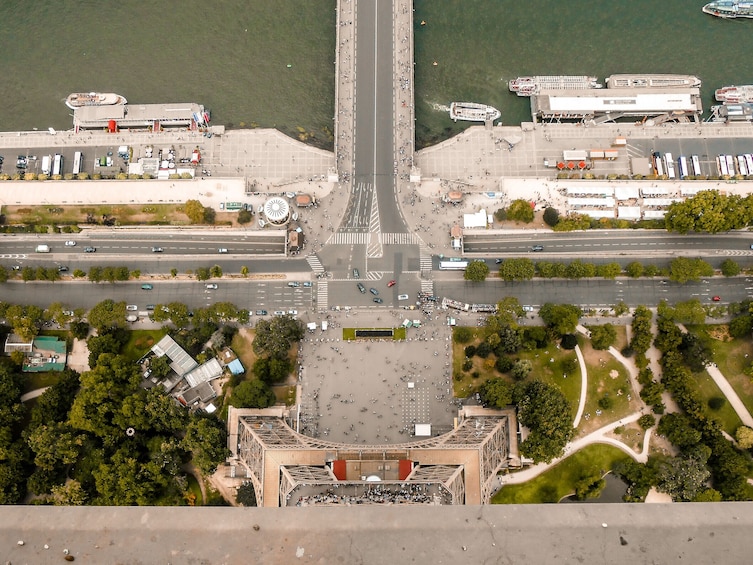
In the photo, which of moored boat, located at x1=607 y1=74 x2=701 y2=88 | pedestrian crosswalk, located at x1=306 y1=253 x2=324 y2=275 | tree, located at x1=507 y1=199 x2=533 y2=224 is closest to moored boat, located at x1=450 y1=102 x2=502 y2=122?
tree, located at x1=507 y1=199 x2=533 y2=224

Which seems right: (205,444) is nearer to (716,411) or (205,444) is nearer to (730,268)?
(716,411)

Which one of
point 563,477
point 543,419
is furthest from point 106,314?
point 563,477

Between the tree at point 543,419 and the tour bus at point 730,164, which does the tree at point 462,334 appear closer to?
the tree at point 543,419

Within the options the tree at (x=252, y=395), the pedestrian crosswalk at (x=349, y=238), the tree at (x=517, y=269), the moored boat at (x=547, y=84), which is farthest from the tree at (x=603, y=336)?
the tree at (x=252, y=395)

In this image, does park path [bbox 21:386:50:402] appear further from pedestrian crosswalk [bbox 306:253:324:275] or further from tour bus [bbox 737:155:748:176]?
tour bus [bbox 737:155:748:176]

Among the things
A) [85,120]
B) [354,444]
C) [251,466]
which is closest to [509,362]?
[354,444]

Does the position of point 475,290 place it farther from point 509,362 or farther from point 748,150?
point 748,150

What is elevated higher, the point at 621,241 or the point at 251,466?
the point at 621,241
